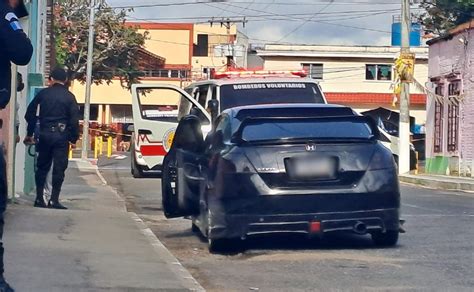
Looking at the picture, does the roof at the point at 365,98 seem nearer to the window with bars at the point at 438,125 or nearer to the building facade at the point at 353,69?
the building facade at the point at 353,69

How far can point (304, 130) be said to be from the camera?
10867 mm

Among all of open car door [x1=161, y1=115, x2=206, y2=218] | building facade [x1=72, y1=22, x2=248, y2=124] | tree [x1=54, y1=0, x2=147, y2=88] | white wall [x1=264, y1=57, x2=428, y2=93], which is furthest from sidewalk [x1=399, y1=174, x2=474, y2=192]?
building facade [x1=72, y1=22, x2=248, y2=124]

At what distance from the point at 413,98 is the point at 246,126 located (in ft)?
165

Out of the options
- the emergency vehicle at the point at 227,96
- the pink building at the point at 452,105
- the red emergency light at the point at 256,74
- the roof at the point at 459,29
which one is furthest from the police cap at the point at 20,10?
the roof at the point at 459,29

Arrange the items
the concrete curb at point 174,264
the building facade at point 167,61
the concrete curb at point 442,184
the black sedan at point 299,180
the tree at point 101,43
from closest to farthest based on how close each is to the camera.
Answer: the concrete curb at point 174,264 → the black sedan at point 299,180 → the concrete curb at point 442,184 → the tree at point 101,43 → the building facade at point 167,61

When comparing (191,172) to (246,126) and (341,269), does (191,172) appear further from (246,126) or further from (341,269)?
(341,269)

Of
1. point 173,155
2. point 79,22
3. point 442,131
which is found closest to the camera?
point 173,155

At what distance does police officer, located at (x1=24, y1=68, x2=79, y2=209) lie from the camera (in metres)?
13.9

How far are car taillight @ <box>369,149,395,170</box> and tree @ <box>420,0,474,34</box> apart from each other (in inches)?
1447

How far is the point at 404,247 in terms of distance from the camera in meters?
11.3

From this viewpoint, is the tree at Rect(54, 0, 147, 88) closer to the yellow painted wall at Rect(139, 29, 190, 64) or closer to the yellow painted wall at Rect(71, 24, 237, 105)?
the yellow painted wall at Rect(71, 24, 237, 105)

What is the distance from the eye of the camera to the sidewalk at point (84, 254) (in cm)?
827

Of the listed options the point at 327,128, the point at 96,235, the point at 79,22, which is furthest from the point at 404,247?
the point at 79,22

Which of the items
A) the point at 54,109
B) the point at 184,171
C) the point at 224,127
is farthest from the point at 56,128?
the point at 224,127
